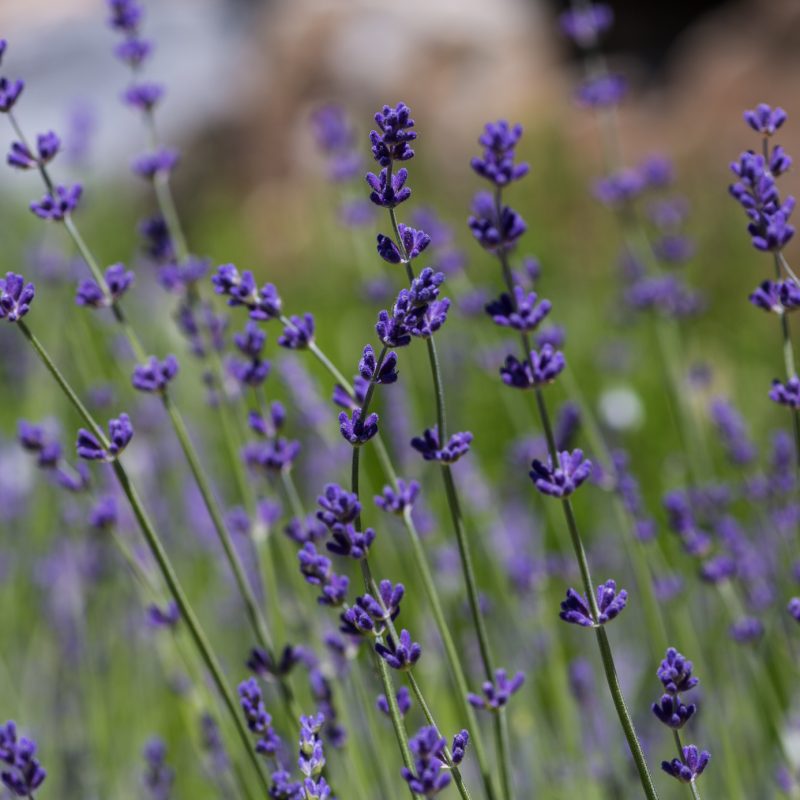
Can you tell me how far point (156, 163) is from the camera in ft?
5.45

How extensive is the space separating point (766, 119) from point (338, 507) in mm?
612

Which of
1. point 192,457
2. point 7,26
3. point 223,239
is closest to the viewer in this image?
point 192,457

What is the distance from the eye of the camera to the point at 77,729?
102 inches

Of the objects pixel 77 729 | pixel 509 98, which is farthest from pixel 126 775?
pixel 509 98

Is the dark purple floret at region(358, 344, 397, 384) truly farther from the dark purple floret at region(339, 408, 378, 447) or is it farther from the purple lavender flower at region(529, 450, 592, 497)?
the purple lavender flower at region(529, 450, 592, 497)

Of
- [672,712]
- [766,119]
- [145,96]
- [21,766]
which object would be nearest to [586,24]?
[145,96]

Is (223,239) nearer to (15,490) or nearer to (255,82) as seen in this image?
(255,82)

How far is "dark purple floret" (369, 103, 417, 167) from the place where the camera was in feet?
3.21

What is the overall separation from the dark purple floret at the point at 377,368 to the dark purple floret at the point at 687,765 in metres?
0.42

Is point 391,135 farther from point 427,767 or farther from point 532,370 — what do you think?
point 427,767

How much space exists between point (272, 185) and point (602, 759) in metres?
6.68

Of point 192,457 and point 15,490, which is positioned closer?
point 192,457

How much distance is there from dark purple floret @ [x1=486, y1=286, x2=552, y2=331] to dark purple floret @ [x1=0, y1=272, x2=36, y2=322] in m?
0.44

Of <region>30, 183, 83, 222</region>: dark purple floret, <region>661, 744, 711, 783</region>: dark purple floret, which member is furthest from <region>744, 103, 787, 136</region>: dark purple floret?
<region>30, 183, 83, 222</region>: dark purple floret
